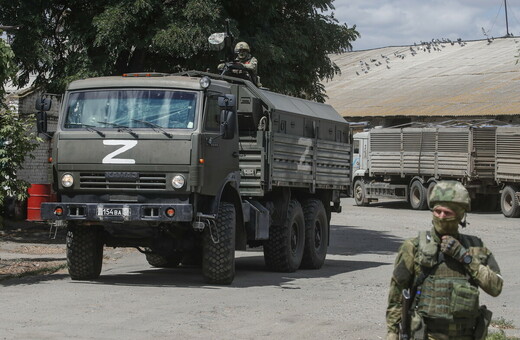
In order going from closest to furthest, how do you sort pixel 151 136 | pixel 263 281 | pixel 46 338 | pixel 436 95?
pixel 46 338, pixel 151 136, pixel 263 281, pixel 436 95

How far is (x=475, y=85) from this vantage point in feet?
166

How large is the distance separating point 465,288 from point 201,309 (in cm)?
637

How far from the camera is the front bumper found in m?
13.9

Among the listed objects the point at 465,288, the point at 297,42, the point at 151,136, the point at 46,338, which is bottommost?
the point at 46,338

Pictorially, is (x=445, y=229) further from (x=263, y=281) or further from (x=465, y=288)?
(x=263, y=281)

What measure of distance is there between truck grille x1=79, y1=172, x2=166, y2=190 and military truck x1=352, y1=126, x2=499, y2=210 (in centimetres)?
2462

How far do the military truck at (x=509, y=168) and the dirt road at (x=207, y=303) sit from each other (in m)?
15.1

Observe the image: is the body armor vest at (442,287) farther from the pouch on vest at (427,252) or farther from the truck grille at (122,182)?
the truck grille at (122,182)

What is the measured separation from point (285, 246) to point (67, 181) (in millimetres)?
4153

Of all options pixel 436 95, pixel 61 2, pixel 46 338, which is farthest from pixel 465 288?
pixel 436 95

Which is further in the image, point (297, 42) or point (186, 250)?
point (297, 42)

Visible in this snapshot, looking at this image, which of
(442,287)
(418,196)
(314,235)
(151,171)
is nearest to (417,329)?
(442,287)

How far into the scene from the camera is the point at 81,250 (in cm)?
1485

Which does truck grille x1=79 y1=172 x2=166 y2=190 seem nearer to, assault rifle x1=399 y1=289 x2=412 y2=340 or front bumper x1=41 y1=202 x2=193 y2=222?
front bumper x1=41 y1=202 x2=193 y2=222
